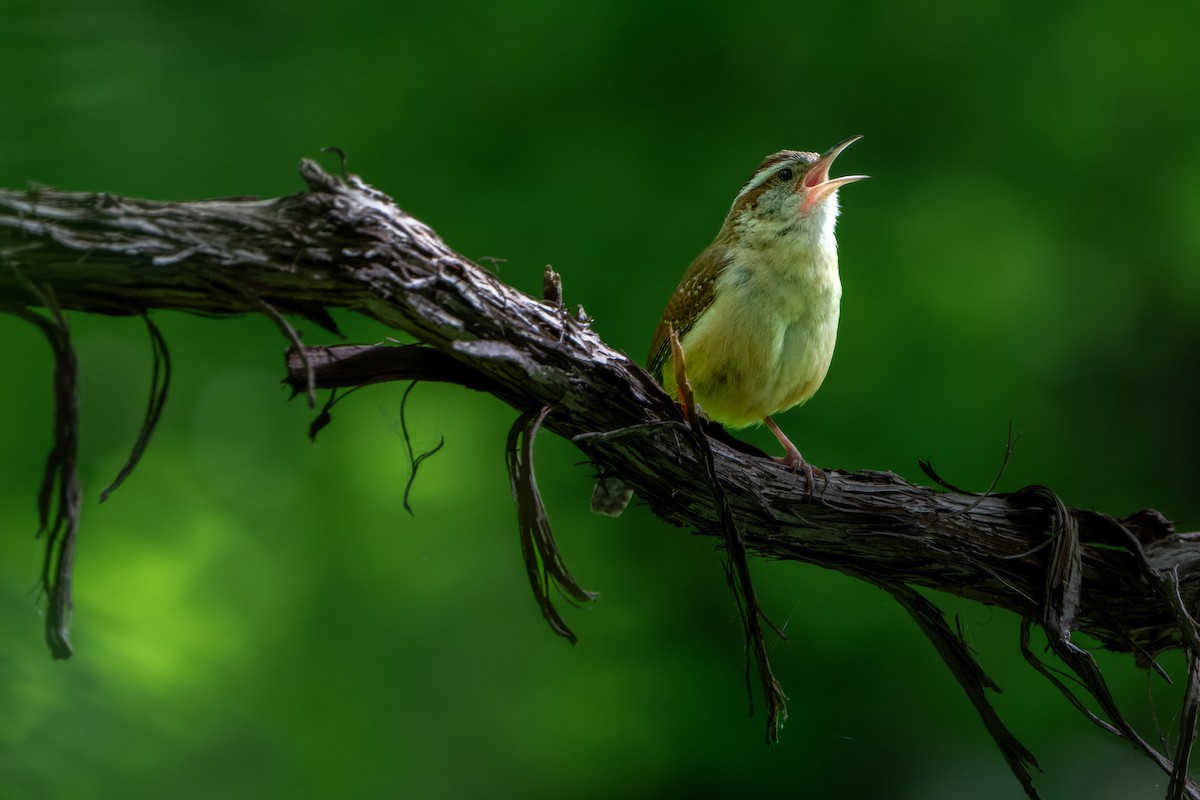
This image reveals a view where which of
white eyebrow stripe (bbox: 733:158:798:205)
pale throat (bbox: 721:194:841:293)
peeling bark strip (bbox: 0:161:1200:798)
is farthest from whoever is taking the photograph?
white eyebrow stripe (bbox: 733:158:798:205)

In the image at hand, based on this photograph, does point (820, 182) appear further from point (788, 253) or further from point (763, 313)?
point (763, 313)

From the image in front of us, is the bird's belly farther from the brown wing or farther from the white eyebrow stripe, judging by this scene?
the white eyebrow stripe

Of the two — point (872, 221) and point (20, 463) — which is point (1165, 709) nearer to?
point (872, 221)

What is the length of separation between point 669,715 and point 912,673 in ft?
4.78

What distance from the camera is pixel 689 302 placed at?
3643mm

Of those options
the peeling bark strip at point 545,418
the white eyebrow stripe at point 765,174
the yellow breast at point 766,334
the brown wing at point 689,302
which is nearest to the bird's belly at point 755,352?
the yellow breast at point 766,334

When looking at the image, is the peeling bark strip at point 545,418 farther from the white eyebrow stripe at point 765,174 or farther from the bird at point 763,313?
the white eyebrow stripe at point 765,174

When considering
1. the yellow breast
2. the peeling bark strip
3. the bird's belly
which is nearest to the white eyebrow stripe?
the yellow breast

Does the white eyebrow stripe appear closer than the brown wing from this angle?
No

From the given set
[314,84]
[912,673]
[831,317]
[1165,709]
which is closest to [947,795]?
[912,673]

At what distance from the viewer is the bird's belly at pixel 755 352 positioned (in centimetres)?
334

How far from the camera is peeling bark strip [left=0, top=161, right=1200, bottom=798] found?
65.8 inches

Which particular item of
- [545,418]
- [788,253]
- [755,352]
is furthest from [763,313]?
[545,418]

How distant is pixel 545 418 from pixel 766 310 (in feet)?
4.52
